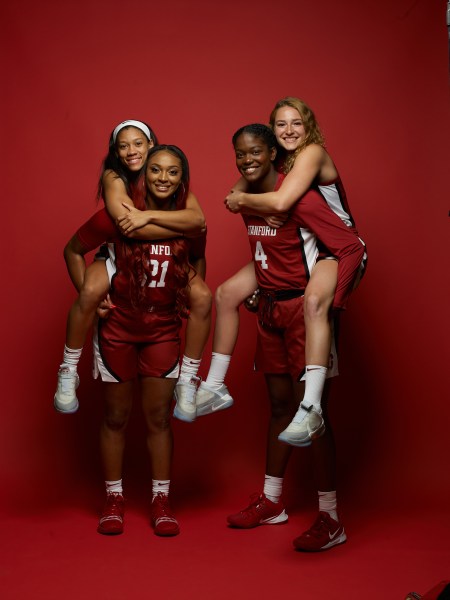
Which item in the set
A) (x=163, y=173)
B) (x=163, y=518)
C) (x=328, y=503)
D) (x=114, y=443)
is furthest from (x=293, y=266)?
(x=163, y=518)

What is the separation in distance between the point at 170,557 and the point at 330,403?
1.31 m

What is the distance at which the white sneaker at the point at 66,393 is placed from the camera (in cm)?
431

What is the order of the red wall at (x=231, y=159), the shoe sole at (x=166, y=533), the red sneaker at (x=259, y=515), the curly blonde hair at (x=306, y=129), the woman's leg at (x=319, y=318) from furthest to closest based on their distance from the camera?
1. the red wall at (x=231, y=159)
2. the red sneaker at (x=259, y=515)
3. the shoe sole at (x=166, y=533)
4. the curly blonde hair at (x=306, y=129)
5. the woman's leg at (x=319, y=318)

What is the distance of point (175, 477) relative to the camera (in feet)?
16.9

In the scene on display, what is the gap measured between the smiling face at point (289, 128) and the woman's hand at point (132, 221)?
0.62 meters

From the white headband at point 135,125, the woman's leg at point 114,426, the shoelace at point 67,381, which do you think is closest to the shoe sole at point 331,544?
the woman's leg at point 114,426

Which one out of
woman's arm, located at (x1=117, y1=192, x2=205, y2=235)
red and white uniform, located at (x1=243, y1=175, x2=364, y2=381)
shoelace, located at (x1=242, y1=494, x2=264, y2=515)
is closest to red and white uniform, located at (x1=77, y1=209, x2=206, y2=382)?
woman's arm, located at (x1=117, y1=192, x2=205, y2=235)

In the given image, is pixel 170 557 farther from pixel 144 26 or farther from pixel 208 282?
pixel 144 26

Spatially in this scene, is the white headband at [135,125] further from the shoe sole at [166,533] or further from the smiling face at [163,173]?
the shoe sole at [166,533]

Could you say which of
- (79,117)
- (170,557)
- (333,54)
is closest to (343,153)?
(333,54)

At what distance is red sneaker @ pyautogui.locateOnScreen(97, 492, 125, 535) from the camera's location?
4.46m

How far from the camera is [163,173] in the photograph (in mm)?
4258

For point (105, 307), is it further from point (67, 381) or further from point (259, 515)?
point (259, 515)

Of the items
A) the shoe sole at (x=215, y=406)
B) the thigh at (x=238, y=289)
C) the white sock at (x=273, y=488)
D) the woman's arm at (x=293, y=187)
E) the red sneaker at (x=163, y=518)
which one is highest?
the woman's arm at (x=293, y=187)
